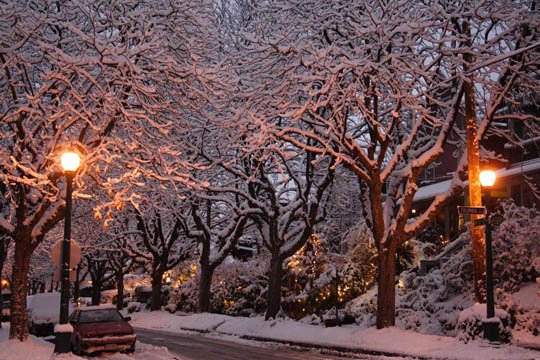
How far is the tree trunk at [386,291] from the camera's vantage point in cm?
2139

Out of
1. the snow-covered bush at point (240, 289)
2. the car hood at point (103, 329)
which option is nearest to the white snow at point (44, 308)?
the car hood at point (103, 329)

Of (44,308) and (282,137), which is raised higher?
(282,137)

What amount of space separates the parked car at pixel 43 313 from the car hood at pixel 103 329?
8320mm

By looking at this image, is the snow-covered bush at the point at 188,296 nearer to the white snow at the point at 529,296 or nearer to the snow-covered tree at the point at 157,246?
the snow-covered tree at the point at 157,246

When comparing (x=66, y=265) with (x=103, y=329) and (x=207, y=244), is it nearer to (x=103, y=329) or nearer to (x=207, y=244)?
(x=103, y=329)

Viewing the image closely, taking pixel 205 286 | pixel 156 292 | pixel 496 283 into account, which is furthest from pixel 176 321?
pixel 496 283

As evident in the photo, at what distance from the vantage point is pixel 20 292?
1827 centimetres

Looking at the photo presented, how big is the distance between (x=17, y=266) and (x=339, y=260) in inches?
823

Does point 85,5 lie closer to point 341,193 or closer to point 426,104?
point 426,104

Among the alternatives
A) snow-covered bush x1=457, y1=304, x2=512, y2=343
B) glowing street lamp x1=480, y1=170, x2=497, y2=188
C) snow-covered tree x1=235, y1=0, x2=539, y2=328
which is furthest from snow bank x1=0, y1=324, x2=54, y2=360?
glowing street lamp x1=480, y1=170, x2=497, y2=188

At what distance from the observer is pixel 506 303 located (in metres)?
21.0

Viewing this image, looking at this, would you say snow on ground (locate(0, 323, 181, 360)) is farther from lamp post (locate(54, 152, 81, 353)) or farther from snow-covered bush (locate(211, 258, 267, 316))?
snow-covered bush (locate(211, 258, 267, 316))

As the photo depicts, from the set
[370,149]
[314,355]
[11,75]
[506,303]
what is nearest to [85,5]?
[11,75]

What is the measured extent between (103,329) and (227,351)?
4.29 meters
